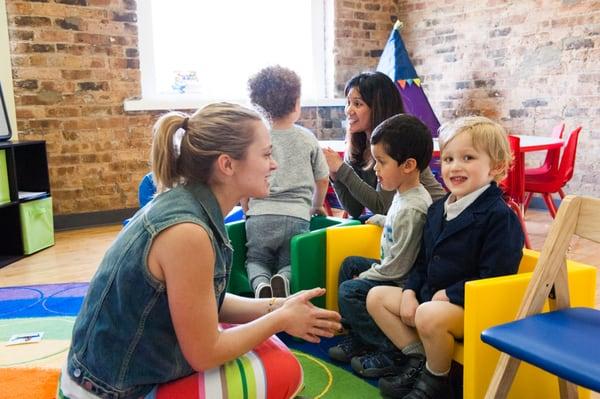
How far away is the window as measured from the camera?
17.1 ft

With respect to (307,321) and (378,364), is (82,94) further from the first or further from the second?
(307,321)

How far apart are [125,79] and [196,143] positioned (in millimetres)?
3955

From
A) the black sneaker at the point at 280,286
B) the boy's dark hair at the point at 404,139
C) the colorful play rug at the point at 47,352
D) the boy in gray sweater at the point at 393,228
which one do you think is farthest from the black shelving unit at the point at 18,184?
the boy's dark hair at the point at 404,139

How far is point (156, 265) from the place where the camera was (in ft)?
3.94

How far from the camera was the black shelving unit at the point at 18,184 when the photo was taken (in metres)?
3.84

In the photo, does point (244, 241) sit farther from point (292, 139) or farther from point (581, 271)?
point (581, 271)

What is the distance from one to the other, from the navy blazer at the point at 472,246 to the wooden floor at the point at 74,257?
1.44 m

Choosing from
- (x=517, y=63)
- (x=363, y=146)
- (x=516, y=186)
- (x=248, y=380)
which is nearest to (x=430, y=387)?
(x=248, y=380)

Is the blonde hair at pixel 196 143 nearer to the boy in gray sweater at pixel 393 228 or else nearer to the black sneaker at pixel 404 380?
the boy in gray sweater at pixel 393 228

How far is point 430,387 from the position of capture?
173cm

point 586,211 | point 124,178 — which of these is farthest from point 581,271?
point 124,178

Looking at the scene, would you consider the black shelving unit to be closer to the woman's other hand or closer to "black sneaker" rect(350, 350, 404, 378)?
the woman's other hand

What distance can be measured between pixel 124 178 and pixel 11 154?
129cm

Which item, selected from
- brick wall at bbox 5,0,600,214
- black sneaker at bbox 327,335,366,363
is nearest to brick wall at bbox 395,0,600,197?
brick wall at bbox 5,0,600,214
